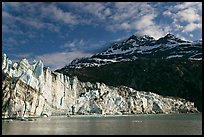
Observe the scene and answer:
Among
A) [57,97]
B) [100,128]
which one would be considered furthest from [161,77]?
[100,128]

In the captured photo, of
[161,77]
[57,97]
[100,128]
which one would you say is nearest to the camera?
[100,128]

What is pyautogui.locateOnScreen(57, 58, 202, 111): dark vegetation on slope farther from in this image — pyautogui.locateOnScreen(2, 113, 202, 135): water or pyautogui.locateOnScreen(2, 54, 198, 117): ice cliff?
pyautogui.locateOnScreen(2, 113, 202, 135): water

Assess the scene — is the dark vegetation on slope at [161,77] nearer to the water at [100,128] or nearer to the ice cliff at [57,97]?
the ice cliff at [57,97]

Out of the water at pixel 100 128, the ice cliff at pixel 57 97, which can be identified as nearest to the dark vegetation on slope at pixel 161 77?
the ice cliff at pixel 57 97

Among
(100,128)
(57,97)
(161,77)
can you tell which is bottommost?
(100,128)

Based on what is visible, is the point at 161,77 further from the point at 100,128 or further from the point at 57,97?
the point at 100,128

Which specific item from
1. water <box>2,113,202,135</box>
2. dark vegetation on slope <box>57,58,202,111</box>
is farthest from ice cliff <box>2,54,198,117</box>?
dark vegetation on slope <box>57,58,202,111</box>

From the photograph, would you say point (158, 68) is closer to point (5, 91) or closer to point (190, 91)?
point (190, 91)
